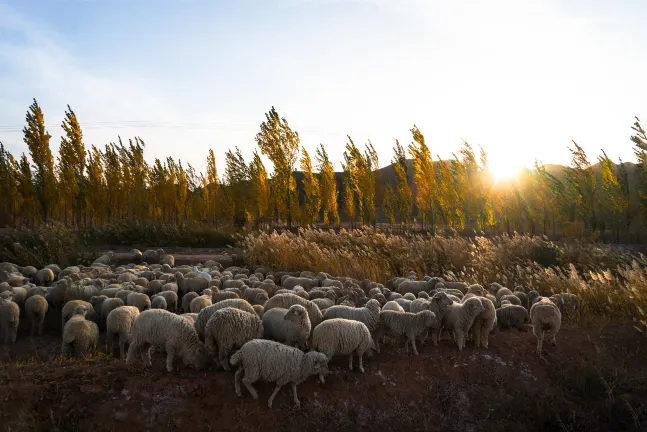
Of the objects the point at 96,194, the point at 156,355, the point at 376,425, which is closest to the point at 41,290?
the point at 156,355

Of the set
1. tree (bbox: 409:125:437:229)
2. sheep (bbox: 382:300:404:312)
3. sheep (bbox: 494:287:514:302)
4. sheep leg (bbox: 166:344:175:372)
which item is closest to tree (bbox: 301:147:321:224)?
tree (bbox: 409:125:437:229)

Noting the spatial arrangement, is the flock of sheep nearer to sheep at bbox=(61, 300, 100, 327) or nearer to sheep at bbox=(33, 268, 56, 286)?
sheep at bbox=(61, 300, 100, 327)

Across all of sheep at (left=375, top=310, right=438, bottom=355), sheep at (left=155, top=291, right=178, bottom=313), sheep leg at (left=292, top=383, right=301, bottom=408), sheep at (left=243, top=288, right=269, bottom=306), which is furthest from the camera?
sheep at (left=155, top=291, right=178, bottom=313)

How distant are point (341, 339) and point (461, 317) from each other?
2102 millimetres

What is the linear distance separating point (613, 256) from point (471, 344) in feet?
28.9

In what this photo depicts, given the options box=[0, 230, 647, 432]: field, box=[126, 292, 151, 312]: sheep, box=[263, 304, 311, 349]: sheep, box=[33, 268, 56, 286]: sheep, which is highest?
box=[33, 268, 56, 286]: sheep

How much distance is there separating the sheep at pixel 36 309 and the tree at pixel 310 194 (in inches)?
1105

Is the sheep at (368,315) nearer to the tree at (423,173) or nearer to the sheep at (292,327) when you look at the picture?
the sheep at (292,327)

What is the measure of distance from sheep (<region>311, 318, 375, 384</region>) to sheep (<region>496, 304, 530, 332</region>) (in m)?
3.33

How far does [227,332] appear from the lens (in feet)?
20.6

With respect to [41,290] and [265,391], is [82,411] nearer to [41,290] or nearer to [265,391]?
[265,391]

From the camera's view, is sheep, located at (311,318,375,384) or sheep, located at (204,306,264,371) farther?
sheep, located at (311,318,375,384)

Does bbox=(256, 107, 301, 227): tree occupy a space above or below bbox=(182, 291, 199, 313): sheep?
above

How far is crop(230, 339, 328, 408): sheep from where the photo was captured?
5746mm
